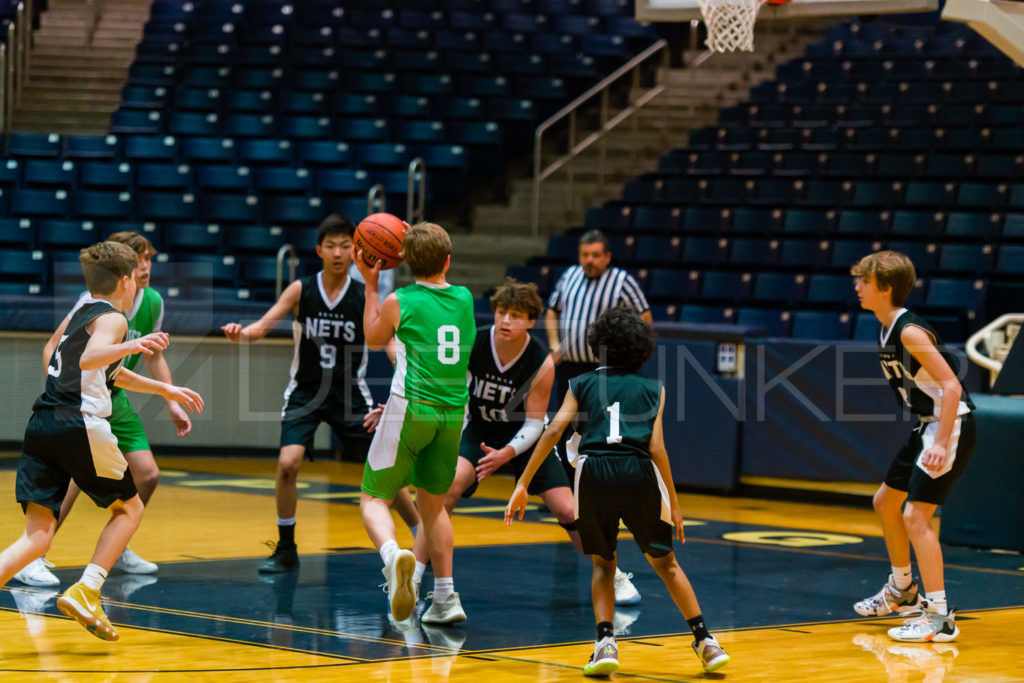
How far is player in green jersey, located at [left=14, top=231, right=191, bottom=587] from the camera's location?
6.69 meters

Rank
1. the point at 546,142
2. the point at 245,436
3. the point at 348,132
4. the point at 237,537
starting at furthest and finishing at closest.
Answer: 1. the point at 546,142
2. the point at 348,132
3. the point at 245,436
4. the point at 237,537

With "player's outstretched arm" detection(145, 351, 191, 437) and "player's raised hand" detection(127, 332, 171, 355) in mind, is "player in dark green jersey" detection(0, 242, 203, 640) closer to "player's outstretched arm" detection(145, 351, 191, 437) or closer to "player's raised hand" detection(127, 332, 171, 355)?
"player's raised hand" detection(127, 332, 171, 355)

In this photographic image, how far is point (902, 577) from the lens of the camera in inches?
253

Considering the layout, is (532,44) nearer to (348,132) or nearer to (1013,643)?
(348,132)

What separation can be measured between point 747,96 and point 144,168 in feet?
25.1

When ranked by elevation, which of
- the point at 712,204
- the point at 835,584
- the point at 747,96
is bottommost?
the point at 835,584

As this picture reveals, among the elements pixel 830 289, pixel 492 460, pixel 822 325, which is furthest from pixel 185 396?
pixel 830 289

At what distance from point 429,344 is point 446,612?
1187 mm

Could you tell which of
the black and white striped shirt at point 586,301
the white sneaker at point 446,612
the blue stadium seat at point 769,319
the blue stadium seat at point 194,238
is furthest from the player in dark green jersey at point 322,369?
the blue stadium seat at point 194,238

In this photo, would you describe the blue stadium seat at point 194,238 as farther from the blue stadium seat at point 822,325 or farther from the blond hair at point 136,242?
the blond hair at point 136,242

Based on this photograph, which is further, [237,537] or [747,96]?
[747,96]

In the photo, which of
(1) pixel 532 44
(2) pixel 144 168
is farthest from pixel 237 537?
(1) pixel 532 44

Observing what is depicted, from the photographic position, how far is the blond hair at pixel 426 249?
5711 mm

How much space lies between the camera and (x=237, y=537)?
27.8 ft
